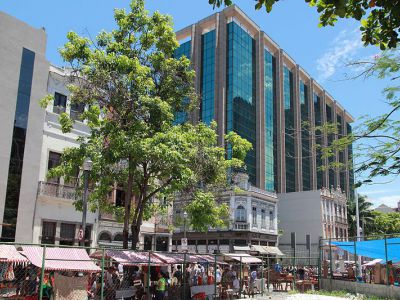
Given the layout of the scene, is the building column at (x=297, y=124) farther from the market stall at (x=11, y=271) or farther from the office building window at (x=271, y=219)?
the market stall at (x=11, y=271)

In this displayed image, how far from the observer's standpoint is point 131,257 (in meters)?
16.0

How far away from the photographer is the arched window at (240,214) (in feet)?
169

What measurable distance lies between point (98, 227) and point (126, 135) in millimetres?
11609

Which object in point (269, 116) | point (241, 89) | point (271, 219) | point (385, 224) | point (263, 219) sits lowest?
point (263, 219)

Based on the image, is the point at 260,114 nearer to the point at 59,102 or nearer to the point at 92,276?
the point at 59,102

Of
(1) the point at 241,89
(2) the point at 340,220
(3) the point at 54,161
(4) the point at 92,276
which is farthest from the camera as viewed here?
(2) the point at 340,220

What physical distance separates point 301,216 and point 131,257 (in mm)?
54432

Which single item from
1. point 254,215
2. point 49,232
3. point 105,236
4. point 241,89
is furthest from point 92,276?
point 241,89

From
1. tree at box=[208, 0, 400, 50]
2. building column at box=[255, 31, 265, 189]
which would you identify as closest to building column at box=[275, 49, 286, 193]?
building column at box=[255, 31, 265, 189]

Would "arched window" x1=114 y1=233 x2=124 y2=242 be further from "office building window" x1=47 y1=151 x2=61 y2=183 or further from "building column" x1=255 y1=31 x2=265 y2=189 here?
"building column" x1=255 y1=31 x2=265 y2=189

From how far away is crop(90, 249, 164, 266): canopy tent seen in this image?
15.4 m

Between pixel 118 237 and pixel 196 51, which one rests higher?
pixel 196 51

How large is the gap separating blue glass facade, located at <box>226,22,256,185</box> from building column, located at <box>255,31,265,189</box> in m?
0.74

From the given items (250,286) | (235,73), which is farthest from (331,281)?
(235,73)
